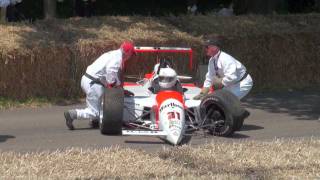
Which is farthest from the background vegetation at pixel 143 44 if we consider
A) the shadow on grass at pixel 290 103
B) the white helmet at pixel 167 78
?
the white helmet at pixel 167 78

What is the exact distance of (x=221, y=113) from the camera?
12.6 meters

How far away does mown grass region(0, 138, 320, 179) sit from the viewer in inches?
367

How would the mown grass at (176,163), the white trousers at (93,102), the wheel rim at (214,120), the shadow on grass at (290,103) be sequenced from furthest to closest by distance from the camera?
1. the shadow on grass at (290,103)
2. the white trousers at (93,102)
3. the wheel rim at (214,120)
4. the mown grass at (176,163)

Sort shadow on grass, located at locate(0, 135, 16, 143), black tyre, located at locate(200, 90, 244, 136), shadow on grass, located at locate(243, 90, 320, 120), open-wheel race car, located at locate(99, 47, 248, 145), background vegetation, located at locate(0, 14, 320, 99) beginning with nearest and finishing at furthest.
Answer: open-wheel race car, located at locate(99, 47, 248, 145) < shadow on grass, located at locate(0, 135, 16, 143) < black tyre, located at locate(200, 90, 244, 136) < shadow on grass, located at locate(243, 90, 320, 120) < background vegetation, located at locate(0, 14, 320, 99)

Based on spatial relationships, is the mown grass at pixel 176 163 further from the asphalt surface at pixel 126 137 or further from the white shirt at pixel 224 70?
the white shirt at pixel 224 70

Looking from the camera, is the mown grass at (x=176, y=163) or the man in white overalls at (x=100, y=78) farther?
the man in white overalls at (x=100, y=78)

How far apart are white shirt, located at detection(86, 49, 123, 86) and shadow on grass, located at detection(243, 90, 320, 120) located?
3.77m

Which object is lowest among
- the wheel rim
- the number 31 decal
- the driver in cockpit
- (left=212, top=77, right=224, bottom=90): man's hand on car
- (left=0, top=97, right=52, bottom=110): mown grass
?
(left=0, top=97, right=52, bottom=110): mown grass

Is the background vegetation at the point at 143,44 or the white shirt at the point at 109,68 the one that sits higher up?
the white shirt at the point at 109,68

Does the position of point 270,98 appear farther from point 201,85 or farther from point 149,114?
point 149,114

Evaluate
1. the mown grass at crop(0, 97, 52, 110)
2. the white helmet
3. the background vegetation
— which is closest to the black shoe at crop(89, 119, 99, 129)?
the white helmet

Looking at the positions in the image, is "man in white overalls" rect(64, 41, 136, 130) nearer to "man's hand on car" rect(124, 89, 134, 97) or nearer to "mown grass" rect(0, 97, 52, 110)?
"man's hand on car" rect(124, 89, 134, 97)

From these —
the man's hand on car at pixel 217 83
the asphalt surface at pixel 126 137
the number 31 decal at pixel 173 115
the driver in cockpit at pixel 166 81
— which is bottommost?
the asphalt surface at pixel 126 137

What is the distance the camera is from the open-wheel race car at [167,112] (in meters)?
11.9
